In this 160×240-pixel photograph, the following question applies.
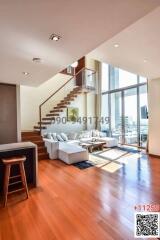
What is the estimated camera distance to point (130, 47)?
3355mm

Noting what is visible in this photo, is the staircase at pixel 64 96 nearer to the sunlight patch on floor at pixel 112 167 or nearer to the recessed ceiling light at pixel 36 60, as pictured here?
the sunlight patch on floor at pixel 112 167

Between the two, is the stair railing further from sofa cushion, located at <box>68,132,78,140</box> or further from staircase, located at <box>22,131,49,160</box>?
staircase, located at <box>22,131,49,160</box>

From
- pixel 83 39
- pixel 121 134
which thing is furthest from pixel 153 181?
pixel 121 134

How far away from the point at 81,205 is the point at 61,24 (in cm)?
266

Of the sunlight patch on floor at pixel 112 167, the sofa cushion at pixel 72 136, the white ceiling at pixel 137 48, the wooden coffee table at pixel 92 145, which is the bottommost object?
the sunlight patch on floor at pixel 112 167

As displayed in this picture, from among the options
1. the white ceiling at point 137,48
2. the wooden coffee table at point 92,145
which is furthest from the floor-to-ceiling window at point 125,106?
the white ceiling at point 137,48

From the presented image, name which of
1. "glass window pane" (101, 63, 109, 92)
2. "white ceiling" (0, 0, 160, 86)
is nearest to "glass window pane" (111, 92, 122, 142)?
"glass window pane" (101, 63, 109, 92)

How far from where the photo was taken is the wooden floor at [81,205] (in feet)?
6.81

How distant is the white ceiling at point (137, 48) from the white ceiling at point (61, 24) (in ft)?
2.83

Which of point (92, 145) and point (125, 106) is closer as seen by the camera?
point (92, 145)

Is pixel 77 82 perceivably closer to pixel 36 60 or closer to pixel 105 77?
pixel 105 77

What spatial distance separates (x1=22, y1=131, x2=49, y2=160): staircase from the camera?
588 cm

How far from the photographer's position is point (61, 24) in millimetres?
1894

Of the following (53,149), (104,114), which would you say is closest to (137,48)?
(53,149)
